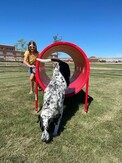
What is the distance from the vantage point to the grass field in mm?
3248

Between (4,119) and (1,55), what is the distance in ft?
63.6

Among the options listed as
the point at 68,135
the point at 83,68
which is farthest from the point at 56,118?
the point at 83,68

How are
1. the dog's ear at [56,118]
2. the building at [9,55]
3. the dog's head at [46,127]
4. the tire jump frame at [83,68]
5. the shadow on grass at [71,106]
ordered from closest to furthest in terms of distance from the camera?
the dog's head at [46,127] < the dog's ear at [56,118] < the shadow on grass at [71,106] < the tire jump frame at [83,68] < the building at [9,55]

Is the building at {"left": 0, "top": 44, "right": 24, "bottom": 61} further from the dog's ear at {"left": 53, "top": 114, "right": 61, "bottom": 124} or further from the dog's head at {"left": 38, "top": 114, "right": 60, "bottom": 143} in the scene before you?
the dog's head at {"left": 38, "top": 114, "right": 60, "bottom": 143}

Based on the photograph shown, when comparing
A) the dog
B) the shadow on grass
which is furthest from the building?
the dog

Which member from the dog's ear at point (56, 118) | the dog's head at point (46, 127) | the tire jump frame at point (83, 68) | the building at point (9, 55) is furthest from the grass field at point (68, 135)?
the building at point (9, 55)

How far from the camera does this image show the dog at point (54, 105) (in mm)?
3586

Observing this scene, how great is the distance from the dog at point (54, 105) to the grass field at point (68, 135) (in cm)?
20

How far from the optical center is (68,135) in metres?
3.91

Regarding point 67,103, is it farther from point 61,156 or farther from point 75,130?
point 61,156

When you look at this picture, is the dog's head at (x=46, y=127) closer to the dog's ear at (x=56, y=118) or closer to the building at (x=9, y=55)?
the dog's ear at (x=56, y=118)

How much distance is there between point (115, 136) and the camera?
3914 millimetres

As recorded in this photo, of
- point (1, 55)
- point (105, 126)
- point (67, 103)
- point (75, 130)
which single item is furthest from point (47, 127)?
point (1, 55)

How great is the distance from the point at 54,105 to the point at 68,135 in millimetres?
623
